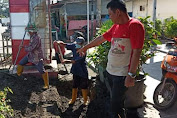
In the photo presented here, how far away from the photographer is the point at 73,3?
58.7ft

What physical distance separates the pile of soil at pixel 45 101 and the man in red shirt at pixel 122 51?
1048 mm

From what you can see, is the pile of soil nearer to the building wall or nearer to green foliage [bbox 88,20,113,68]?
green foliage [bbox 88,20,113,68]

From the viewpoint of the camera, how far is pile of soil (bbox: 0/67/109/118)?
3.96m

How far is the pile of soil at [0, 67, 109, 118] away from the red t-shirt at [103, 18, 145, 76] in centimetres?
126

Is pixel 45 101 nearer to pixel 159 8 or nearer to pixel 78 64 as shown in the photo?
pixel 78 64

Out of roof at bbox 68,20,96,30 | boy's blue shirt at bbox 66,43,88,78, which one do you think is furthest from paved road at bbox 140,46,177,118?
roof at bbox 68,20,96,30

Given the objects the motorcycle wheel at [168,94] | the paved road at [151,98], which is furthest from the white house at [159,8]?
the motorcycle wheel at [168,94]

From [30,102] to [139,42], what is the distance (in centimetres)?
273

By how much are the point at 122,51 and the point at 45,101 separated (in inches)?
91.1

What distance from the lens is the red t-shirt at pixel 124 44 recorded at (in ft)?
8.34

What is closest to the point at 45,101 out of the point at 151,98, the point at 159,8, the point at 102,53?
the point at 102,53

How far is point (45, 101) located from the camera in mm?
4438

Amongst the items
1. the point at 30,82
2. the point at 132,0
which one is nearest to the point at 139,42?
the point at 30,82

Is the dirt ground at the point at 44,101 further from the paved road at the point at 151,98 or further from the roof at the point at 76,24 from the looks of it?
the roof at the point at 76,24
